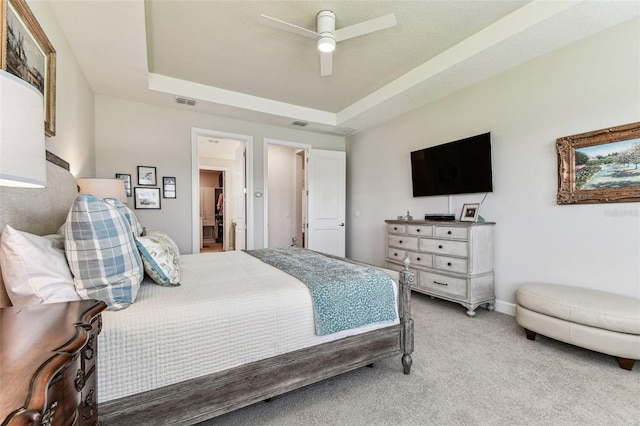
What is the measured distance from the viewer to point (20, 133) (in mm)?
698

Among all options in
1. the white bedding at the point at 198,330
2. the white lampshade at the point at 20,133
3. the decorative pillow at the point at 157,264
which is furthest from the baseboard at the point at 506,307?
the white lampshade at the point at 20,133

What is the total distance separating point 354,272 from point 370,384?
73 cm

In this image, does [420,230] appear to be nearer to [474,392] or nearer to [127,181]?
[474,392]

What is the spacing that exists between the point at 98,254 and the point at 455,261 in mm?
3161

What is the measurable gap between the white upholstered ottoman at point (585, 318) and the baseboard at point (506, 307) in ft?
1.85

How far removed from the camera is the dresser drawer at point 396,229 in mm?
3854

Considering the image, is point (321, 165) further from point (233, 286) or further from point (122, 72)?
point (233, 286)

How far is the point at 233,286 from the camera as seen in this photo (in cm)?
168

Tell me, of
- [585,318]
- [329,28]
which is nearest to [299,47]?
[329,28]

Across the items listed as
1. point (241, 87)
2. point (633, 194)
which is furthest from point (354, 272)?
point (241, 87)

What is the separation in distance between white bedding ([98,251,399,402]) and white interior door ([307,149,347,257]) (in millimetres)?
3355

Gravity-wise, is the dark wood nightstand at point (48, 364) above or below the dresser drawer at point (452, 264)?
above

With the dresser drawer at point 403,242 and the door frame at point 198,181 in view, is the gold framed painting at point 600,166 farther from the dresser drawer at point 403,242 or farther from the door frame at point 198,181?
the door frame at point 198,181

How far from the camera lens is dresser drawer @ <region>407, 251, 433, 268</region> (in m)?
3.49
